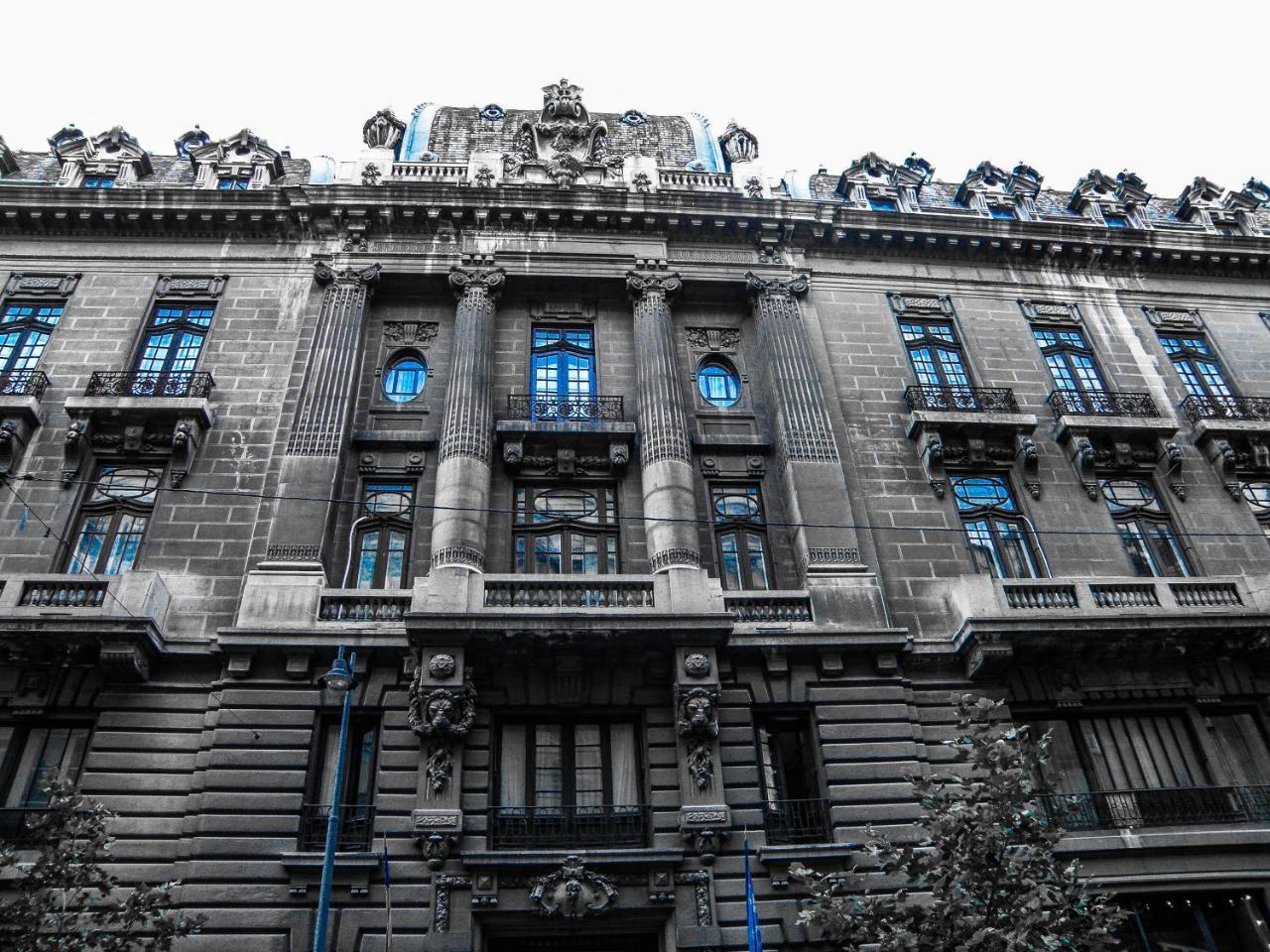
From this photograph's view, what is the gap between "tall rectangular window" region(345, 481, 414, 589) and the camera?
20266 millimetres

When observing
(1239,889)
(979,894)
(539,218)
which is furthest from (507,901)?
(539,218)

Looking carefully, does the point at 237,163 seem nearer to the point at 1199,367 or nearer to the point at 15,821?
the point at 15,821

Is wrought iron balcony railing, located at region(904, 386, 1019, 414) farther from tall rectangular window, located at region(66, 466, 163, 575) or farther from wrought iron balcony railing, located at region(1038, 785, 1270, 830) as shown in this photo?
tall rectangular window, located at region(66, 466, 163, 575)

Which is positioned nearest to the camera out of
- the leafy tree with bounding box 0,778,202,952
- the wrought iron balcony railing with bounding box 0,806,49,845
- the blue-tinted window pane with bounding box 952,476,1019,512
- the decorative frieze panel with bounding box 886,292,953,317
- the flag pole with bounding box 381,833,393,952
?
the leafy tree with bounding box 0,778,202,952

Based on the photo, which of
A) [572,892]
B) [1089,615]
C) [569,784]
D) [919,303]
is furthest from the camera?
[919,303]

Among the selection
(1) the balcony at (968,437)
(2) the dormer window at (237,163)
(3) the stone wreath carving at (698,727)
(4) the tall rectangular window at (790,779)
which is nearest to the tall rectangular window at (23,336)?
(2) the dormer window at (237,163)

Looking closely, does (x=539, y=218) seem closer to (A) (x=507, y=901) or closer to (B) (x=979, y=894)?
(A) (x=507, y=901)

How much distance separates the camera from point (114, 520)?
20469 mm

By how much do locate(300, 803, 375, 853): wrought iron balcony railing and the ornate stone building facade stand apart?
81 mm

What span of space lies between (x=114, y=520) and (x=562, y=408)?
35.5 feet

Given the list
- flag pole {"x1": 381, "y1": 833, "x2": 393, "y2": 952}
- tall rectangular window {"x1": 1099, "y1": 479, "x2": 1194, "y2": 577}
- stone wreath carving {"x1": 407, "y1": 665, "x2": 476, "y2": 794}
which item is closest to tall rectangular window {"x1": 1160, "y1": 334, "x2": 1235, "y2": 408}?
tall rectangular window {"x1": 1099, "y1": 479, "x2": 1194, "y2": 577}

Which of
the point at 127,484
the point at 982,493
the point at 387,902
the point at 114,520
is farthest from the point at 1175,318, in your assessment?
the point at 114,520

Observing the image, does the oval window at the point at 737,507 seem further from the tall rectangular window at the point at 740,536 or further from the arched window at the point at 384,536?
the arched window at the point at 384,536

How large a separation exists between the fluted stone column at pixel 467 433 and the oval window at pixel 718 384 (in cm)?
590
